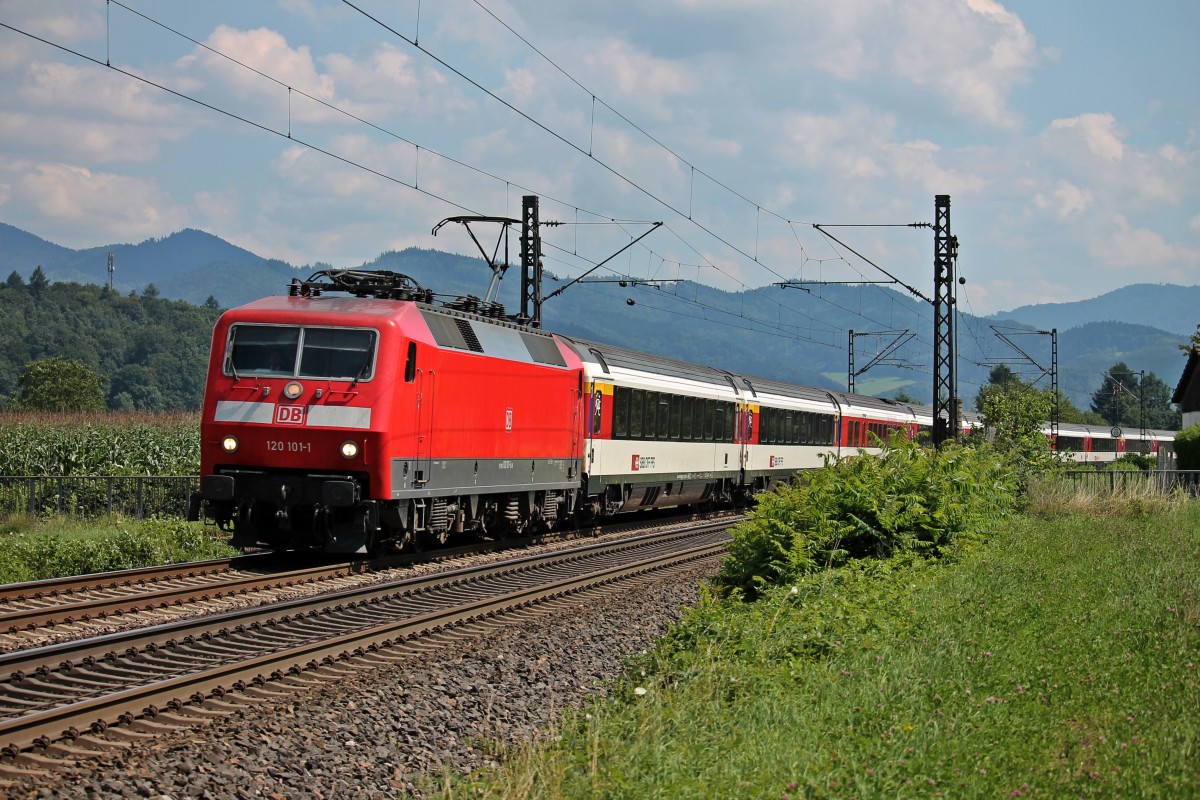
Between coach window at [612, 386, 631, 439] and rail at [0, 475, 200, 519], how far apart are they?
843 centimetres

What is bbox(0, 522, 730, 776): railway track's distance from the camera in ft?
25.3

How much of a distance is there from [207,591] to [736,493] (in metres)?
22.6

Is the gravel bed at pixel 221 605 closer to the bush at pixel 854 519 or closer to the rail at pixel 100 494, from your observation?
the bush at pixel 854 519

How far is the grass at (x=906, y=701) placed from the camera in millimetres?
6051

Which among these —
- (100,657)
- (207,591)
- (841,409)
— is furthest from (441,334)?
(841,409)

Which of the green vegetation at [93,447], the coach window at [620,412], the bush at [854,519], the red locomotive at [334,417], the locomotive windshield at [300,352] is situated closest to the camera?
the bush at [854,519]

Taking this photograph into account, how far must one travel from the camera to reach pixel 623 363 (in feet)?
86.2

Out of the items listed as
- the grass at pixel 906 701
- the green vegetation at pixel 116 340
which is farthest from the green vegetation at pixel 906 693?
the green vegetation at pixel 116 340

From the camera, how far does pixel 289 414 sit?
51.1 ft

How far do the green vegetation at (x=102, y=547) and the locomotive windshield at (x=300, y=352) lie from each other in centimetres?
318

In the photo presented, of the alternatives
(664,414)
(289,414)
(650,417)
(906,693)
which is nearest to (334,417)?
(289,414)

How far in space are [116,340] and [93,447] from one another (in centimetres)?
10204

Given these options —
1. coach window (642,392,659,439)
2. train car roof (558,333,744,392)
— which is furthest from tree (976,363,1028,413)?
coach window (642,392,659,439)

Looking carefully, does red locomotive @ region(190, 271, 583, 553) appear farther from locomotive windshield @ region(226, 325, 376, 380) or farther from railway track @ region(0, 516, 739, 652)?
railway track @ region(0, 516, 739, 652)
